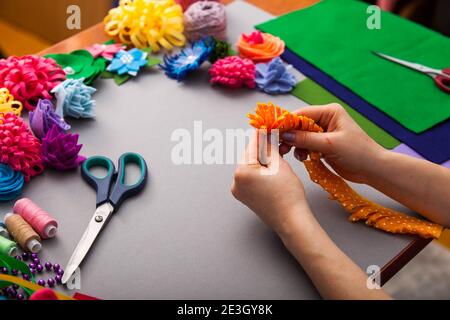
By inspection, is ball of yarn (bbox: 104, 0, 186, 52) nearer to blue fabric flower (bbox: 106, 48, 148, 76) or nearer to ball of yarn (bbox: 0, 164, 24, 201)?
blue fabric flower (bbox: 106, 48, 148, 76)

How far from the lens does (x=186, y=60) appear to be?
2.96ft

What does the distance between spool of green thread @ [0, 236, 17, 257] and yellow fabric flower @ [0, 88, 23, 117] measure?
23 cm

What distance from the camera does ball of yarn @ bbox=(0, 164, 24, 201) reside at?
0.67 metres

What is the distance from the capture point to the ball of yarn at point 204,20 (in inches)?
36.9

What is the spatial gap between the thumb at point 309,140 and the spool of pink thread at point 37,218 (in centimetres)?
31

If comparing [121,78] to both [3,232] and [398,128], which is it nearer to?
[3,232]

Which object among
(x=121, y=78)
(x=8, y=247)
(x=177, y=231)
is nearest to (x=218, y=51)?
(x=121, y=78)

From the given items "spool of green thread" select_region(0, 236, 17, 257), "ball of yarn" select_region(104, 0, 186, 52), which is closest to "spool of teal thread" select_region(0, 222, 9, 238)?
"spool of green thread" select_region(0, 236, 17, 257)

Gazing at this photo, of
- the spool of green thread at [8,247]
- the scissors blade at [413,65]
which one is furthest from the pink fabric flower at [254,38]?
the spool of green thread at [8,247]

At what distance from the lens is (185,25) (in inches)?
37.7

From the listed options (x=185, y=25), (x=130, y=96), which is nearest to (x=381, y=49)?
(x=185, y=25)

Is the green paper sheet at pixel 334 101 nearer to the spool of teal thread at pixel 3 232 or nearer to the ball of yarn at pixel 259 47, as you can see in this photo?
the ball of yarn at pixel 259 47

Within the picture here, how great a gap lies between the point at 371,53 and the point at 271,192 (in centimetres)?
46
